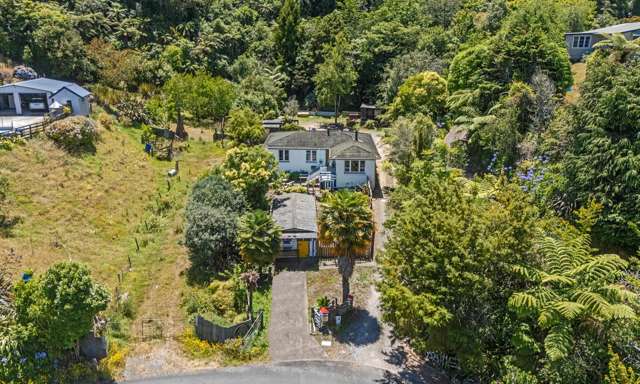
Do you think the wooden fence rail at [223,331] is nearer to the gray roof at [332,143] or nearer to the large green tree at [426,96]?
the gray roof at [332,143]

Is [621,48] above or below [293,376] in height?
above

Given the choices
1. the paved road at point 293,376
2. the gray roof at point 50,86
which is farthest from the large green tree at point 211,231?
the gray roof at point 50,86

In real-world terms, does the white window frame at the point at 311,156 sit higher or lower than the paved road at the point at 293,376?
higher

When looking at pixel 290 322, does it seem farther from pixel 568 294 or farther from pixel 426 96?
pixel 426 96

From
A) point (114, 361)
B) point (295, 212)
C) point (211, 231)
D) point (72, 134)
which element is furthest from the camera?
point (72, 134)

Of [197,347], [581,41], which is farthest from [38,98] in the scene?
[581,41]

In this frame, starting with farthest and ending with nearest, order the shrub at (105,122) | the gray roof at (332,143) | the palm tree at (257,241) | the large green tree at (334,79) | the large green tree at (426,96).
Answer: the large green tree at (334,79), the large green tree at (426,96), the shrub at (105,122), the gray roof at (332,143), the palm tree at (257,241)
